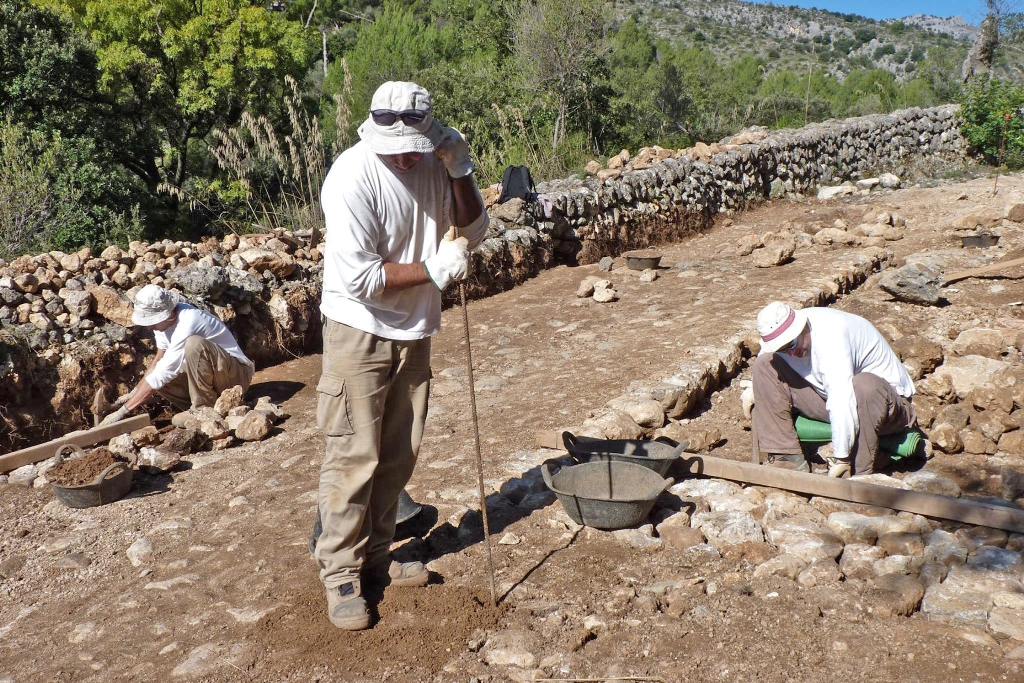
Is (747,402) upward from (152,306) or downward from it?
downward

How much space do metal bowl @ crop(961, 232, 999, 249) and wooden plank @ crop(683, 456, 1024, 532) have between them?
663 cm

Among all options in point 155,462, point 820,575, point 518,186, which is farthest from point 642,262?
point 820,575

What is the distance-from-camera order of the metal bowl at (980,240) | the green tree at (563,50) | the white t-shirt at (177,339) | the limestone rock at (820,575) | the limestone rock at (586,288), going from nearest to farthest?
the limestone rock at (820,575), the white t-shirt at (177,339), the limestone rock at (586,288), the metal bowl at (980,240), the green tree at (563,50)

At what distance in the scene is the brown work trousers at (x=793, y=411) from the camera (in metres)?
4.10

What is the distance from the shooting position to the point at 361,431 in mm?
2789

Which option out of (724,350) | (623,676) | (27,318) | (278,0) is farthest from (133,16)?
(623,676)

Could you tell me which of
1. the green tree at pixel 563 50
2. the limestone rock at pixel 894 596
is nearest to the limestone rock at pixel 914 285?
the limestone rock at pixel 894 596

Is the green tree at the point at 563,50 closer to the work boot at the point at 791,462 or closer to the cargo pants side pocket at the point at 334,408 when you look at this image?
the work boot at the point at 791,462

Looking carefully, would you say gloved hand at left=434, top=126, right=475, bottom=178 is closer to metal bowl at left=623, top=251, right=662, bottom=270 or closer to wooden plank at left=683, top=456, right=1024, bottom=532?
wooden plank at left=683, top=456, right=1024, bottom=532

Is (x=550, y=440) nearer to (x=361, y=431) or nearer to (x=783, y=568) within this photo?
(x=783, y=568)

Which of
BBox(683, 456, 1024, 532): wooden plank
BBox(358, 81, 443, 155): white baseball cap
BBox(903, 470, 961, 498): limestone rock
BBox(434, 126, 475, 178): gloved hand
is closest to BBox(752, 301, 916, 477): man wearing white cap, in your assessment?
BBox(903, 470, 961, 498): limestone rock

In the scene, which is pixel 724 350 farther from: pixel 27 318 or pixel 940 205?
pixel 940 205

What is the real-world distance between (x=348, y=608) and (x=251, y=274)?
4.83m

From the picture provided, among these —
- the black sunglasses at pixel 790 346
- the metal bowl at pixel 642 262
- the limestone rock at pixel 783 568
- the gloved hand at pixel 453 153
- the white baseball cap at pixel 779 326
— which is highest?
the gloved hand at pixel 453 153
